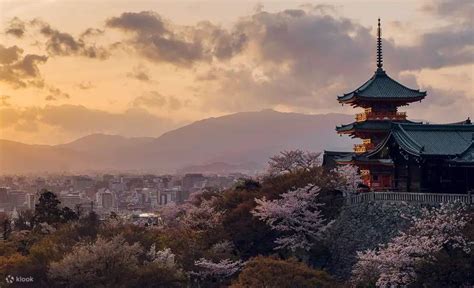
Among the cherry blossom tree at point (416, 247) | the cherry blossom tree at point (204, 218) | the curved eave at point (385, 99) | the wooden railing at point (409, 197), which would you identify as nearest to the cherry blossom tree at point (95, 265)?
the cherry blossom tree at point (204, 218)

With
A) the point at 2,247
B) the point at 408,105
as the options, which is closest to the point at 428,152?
the point at 408,105

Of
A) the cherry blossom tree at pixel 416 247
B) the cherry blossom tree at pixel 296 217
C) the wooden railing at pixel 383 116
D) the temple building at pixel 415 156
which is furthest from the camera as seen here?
the wooden railing at pixel 383 116

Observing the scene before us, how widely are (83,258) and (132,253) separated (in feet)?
6.60

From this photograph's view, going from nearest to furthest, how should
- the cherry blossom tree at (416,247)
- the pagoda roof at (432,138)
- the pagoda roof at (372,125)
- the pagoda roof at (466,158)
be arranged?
1. the cherry blossom tree at (416,247)
2. the pagoda roof at (466,158)
3. the pagoda roof at (432,138)
4. the pagoda roof at (372,125)

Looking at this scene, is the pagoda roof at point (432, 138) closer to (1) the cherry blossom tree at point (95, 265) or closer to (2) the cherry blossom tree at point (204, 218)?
(2) the cherry blossom tree at point (204, 218)

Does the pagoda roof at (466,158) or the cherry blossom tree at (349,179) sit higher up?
the pagoda roof at (466,158)

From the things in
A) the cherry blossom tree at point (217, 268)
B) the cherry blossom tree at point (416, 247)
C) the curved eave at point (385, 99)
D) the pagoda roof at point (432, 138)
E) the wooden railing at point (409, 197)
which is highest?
the curved eave at point (385, 99)

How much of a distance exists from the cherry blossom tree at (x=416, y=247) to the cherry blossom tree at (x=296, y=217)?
5.72 metres

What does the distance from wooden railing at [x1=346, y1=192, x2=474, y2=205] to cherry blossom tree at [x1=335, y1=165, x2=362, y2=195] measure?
97cm

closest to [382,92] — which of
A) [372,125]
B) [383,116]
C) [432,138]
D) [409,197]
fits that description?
[383,116]

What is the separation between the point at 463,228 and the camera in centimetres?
2220

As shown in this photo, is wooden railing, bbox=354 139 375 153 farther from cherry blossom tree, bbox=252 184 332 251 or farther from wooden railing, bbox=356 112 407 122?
cherry blossom tree, bbox=252 184 332 251

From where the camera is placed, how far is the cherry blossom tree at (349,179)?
31470 mm

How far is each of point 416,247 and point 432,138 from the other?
27.8 ft
